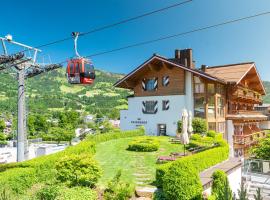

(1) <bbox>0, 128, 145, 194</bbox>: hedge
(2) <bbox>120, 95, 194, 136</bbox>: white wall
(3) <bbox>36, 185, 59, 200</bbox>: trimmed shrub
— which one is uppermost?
(2) <bbox>120, 95, 194, 136</bbox>: white wall

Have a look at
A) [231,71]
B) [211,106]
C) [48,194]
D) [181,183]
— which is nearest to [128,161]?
[181,183]

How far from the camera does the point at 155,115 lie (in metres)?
37.6

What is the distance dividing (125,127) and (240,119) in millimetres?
15562

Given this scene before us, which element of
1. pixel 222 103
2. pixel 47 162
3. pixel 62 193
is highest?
pixel 222 103

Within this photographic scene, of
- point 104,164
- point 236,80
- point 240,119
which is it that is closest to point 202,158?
point 104,164

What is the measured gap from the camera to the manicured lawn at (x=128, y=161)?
1591cm


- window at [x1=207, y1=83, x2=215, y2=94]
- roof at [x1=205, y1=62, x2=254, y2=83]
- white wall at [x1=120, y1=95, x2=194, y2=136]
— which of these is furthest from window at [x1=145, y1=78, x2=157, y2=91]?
roof at [x1=205, y1=62, x2=254, y2=83]

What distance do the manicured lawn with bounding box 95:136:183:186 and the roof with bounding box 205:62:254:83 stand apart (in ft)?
49.6

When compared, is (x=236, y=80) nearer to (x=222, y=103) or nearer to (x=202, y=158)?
(x=222, y=103)

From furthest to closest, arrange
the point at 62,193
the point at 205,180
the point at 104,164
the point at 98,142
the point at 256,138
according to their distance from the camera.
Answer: the point at 256,138 < the point at 98,142 < the point at 104,164 < the point at 205,180 < the point at 62,193

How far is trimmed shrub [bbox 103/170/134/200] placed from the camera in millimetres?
12689

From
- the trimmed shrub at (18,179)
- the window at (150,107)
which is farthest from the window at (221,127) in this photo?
the trimmed shrub at (18,179)

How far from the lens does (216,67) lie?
4400 centimetres

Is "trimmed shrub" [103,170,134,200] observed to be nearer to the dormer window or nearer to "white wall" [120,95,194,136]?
"white wall" [120,95,194,136]
